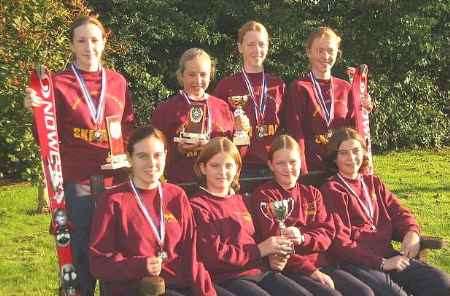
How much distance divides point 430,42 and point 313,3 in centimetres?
275

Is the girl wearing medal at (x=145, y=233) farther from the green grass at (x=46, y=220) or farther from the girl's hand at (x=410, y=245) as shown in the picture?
the green grass at (x=46, y=220)

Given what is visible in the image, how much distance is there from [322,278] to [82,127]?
1.94 meters

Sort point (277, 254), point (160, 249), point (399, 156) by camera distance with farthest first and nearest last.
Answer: point (399, 156) < point (277, 254) < point (160, 249)

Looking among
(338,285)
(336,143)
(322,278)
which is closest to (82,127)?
(336,143)

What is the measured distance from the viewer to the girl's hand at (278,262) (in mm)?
4973

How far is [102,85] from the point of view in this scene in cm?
537

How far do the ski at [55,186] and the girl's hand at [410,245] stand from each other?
230cm

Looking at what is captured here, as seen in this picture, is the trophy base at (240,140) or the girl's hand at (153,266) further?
the trophy base at (240,140)

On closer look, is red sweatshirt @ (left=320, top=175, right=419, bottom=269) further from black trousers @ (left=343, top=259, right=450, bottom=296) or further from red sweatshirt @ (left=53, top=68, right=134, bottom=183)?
red sweatshirt @ (left=53, top=68, right=134, bottom=183)

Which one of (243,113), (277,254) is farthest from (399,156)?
(277,254)

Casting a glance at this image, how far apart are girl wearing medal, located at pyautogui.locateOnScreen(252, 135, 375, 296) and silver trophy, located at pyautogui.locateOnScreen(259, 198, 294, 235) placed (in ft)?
0.05

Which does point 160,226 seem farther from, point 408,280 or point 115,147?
point 408,280

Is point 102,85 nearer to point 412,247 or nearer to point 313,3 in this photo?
point 412,247

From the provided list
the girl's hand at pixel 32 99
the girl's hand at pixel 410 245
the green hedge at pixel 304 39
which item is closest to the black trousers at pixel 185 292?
the girl's hand at pixel 410 245
